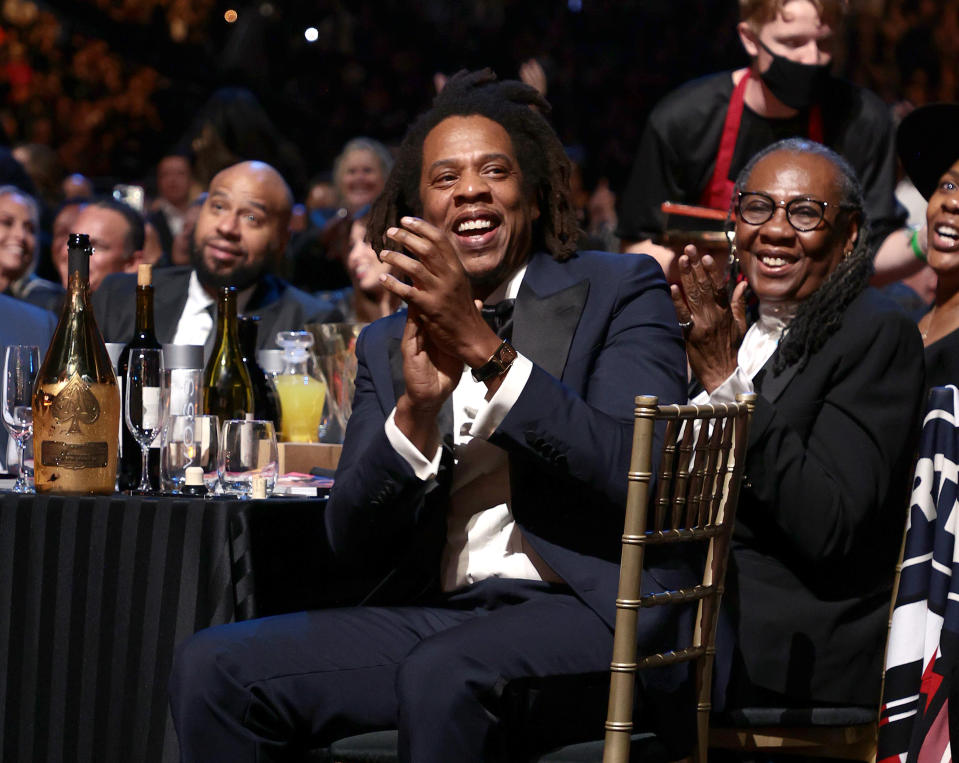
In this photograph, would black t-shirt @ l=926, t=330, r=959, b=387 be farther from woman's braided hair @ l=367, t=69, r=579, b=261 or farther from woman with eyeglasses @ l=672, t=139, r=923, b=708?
woman's braided hair @ l=367, t=69, r=579, b=261

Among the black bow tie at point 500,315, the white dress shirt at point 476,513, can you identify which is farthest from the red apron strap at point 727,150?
the white dress shirt at point 476,513

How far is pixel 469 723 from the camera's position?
2.07 m

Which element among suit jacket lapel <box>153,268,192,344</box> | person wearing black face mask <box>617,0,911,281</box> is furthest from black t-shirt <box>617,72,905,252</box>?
suit jacket lapel <box>153,268,192,344</box>

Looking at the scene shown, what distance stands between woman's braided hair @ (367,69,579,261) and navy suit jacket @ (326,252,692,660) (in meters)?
0.09

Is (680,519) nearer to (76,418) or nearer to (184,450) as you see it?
(184,450)

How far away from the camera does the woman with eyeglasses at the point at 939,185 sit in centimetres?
325

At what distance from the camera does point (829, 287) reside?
281 centimetres

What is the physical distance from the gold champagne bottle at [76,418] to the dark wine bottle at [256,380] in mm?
535

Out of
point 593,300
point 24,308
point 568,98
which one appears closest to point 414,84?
point 568,98

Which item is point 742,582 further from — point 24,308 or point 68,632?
point 24,308

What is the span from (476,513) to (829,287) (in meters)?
0.89

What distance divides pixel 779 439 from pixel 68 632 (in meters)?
1.27

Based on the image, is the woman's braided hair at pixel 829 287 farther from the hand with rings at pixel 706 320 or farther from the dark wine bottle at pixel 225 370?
the dark wine bottle at pixel 225 370

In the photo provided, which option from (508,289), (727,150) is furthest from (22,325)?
(727,150)
